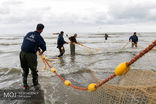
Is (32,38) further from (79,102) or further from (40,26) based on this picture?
(79,102)

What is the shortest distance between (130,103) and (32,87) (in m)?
3.05

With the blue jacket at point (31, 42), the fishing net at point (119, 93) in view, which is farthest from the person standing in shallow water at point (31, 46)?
the fishing net at point (119, 93)

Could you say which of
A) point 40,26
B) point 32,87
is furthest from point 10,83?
point 40,26

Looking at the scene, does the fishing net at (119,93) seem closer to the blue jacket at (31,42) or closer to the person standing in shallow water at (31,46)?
the person standing in shallow water at (31,46)

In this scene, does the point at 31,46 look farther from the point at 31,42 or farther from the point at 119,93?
the point at 119,93

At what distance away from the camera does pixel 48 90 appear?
3.89m

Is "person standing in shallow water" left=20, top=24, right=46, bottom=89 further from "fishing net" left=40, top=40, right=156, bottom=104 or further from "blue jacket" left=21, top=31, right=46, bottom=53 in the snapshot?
"fishing net" left=40, top=40, right=156, bottom=104

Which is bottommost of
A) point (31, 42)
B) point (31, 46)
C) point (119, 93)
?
point (119, 93)

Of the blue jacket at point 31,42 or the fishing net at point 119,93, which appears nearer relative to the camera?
the fishing net at point 119,93

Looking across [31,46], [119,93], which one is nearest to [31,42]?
Result: [31,46]

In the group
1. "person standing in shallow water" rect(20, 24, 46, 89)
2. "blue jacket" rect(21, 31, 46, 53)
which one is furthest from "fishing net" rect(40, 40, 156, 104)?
"blue jacket" rect(21, 31, 46, 53)

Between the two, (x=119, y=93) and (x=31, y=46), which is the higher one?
(x=31, y=46)

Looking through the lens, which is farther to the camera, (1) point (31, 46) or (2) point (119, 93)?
(1) point (31, 46)

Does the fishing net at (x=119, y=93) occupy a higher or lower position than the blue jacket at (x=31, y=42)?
lower
